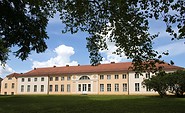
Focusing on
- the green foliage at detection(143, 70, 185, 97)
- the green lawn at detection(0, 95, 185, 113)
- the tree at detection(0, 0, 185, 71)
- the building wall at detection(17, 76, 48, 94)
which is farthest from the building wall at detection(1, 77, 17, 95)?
the tree at detection(0, 0, 185, 71)

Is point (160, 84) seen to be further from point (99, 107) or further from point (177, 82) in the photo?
point (99, 107)

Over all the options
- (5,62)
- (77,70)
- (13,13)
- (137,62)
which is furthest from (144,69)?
(77,70)

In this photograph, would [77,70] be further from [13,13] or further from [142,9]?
[142,9]

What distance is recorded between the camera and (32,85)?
250ft

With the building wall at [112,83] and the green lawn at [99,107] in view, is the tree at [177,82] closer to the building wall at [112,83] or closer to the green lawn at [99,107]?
the green lawn at [99,107]

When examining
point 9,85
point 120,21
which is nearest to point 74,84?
point 9,85

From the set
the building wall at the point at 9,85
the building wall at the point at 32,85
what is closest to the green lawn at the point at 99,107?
the building wall at the point at 32,85

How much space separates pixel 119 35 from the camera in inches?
420

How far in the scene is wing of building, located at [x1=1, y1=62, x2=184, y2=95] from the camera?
61.2 meters

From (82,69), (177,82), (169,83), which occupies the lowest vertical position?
(169,83)

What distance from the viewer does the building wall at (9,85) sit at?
8279 centimetres

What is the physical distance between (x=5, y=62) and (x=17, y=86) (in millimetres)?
49397

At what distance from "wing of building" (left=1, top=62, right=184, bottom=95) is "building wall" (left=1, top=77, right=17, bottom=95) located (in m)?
0.37

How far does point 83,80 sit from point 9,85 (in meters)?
29.6
